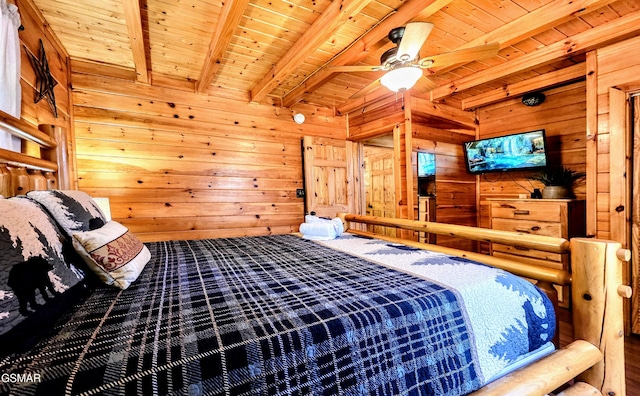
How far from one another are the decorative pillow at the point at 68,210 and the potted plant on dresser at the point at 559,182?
3.96m

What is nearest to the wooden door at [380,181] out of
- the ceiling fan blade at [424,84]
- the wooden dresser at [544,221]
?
the wooden dresser at [544,221]

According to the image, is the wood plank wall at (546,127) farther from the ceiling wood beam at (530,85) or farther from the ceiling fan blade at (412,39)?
the ceiling fan blade at (412,39)

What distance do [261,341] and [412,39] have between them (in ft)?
6.06

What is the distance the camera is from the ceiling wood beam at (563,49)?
200 cm

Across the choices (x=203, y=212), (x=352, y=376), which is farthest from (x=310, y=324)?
(x=203, y=212)

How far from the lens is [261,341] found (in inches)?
26.5

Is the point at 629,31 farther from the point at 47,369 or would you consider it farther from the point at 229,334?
the point at 47,369

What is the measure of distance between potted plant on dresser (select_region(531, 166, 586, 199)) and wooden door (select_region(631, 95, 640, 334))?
31.2 inches

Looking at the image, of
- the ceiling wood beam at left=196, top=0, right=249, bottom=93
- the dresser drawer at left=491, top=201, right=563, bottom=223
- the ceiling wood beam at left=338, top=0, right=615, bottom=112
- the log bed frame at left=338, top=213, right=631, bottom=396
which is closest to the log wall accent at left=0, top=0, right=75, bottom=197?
the ceiling wood beam at left=196, top=0, right=249, bottom=93

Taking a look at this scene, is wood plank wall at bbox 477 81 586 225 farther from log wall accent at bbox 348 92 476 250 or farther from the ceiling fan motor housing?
the ceiling fan motor housing

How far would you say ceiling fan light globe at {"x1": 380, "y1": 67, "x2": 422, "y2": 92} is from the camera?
189 cm

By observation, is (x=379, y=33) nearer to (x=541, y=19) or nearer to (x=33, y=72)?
(x=541, y=19)

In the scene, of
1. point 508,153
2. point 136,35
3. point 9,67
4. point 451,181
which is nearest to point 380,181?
point 451,181

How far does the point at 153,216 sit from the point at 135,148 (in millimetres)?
767
